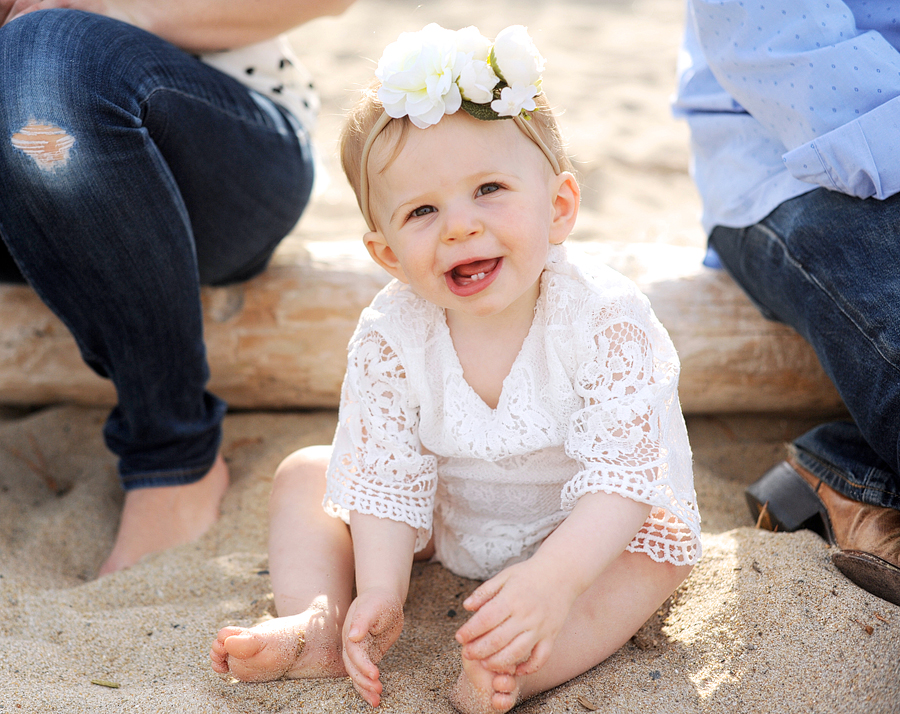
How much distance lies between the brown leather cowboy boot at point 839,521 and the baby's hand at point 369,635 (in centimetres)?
81

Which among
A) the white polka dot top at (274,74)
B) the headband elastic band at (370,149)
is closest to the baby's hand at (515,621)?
the headband elastic band at (370,149)

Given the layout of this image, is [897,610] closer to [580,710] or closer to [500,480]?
[580,710]

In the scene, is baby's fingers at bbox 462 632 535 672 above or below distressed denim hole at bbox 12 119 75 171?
below

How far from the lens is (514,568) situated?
125 centimetres

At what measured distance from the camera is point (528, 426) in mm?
1467

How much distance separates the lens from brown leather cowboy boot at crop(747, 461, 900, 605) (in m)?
1.44

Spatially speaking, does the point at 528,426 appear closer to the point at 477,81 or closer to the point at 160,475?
the point at 477,81

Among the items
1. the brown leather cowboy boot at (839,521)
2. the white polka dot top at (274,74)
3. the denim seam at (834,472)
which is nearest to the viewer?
the brown leather cowboy boot at (839,521)

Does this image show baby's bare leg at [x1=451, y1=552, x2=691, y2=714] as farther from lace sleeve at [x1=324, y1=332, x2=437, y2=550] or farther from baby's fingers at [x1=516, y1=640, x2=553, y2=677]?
lace sleeve at [x1=324, y1=332, x2=437, y2=550]

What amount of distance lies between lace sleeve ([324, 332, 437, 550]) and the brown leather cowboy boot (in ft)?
2.46

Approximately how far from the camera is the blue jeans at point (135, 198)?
1.64m

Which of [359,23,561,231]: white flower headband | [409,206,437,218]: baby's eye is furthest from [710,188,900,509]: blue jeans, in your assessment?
[409,206,437,218]: baby's eye

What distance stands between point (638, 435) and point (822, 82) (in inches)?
31.0

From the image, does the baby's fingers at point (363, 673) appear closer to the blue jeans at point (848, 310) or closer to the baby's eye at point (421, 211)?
the baby's eye at point (421, 211)
